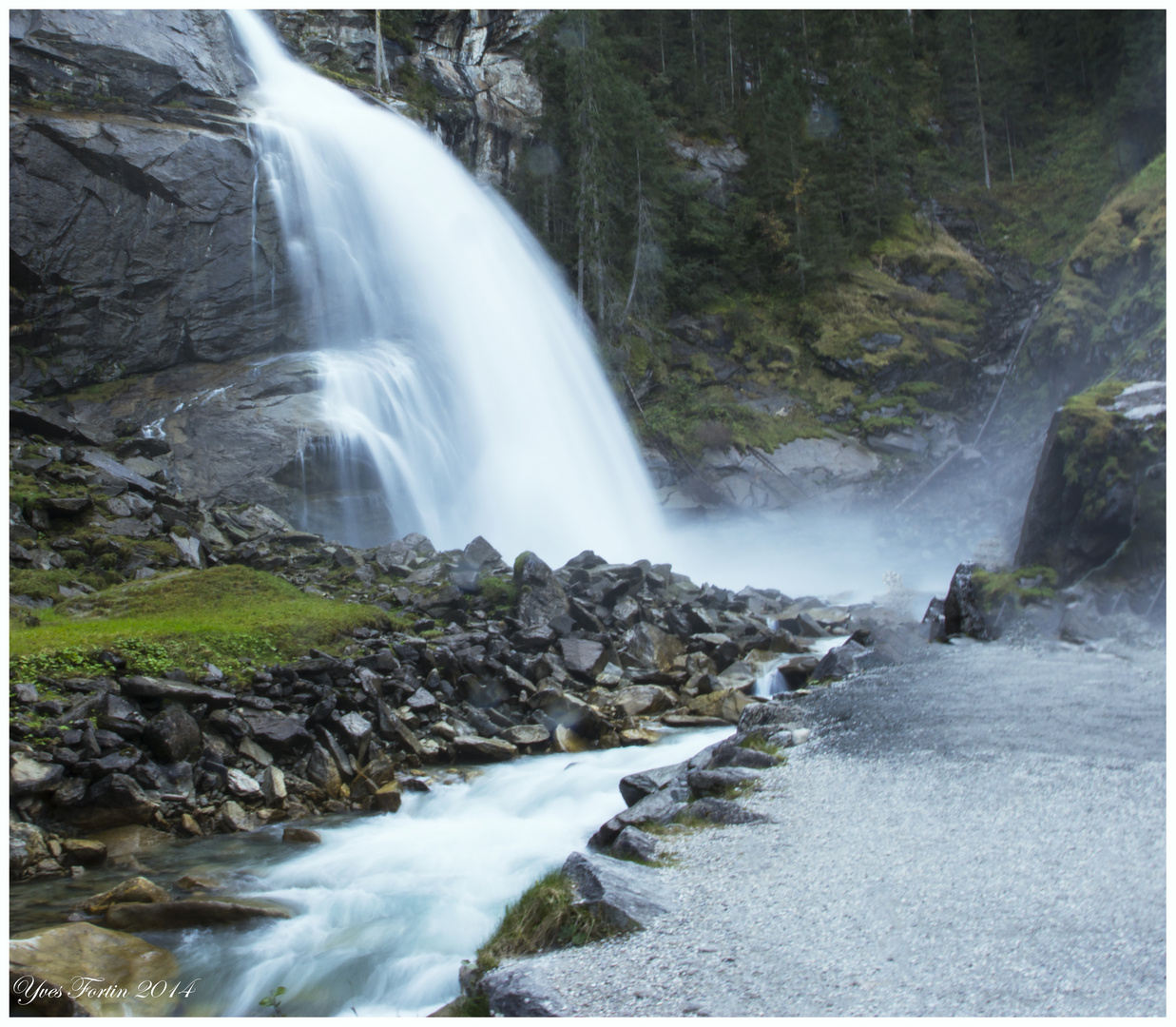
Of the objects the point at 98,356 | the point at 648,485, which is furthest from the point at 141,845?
the point at 648,485

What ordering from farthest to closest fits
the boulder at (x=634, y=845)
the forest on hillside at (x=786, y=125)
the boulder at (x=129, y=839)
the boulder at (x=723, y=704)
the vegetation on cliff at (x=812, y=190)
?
the forest on hillside at (x=786, y=125), the vegetation on cliff at (x=812, y=190), the boulder at (x=723, y=704), the boulder at (x=129, y=839), the boulder at (x=634, y=845)

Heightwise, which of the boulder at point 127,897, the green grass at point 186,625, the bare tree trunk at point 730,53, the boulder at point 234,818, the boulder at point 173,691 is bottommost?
the boulder at point 234,818

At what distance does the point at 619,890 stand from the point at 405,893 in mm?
2378

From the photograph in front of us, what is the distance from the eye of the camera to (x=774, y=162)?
31109 mm

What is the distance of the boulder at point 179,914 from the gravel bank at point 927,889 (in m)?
2.65

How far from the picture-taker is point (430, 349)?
2205 centimetres

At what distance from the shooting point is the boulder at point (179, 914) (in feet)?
16.7

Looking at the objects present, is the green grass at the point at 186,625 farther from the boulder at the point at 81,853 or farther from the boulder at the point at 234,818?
the boulder at the point at 81,853

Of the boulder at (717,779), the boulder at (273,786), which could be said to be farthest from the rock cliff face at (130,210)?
the boulder at (717,779)

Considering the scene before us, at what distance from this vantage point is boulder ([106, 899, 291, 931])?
5.08 m

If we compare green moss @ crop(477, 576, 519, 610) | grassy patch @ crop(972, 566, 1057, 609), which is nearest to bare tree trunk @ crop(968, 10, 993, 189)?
grassy patch @ crop(972, 566, 1057, 609)

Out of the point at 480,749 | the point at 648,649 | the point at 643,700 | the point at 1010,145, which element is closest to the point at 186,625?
the point at 480,749

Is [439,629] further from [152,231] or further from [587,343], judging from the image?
[587,343]

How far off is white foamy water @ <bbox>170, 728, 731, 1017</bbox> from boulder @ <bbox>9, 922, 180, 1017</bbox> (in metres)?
0.20
